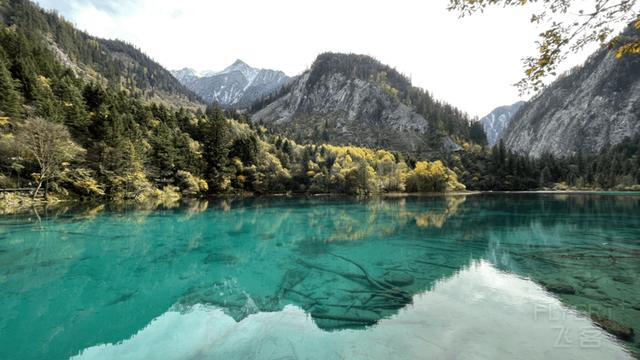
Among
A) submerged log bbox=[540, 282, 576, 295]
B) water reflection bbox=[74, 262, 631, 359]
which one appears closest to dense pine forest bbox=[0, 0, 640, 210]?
water reflection bbox=[74, 262, 631, 359]

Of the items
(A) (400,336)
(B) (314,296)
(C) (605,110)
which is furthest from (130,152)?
(C) (605,110)

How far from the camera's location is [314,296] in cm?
1087

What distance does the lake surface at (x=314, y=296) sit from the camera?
734cm

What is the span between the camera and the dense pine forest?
4034 centimetres

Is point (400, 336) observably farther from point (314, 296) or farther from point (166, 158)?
point (166, 158)

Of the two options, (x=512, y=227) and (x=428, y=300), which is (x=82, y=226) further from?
(x=512, y=227)

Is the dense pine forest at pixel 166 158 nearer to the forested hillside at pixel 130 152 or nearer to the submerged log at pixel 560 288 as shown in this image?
→ the forested hillside at pixel 130 152

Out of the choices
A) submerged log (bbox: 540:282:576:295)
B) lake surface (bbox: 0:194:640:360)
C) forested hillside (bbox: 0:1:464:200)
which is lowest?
lake surface (bbox: 0:194:640:360)

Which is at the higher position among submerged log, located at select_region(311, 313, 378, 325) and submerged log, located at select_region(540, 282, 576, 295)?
submerged log, located at select_region(540, 282, 576, 295)

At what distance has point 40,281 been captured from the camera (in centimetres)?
1182

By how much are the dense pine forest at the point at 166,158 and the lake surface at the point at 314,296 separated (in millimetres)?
27818

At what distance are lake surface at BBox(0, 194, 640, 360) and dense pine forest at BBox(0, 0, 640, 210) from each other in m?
27.8

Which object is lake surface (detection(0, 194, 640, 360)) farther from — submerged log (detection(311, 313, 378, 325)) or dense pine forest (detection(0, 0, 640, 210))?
dense pine forest (detection(0, 0, 640, 210))

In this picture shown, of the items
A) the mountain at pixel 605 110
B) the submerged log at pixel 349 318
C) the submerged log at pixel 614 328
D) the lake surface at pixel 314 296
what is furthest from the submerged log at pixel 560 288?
the mountain at pixel 605 110
